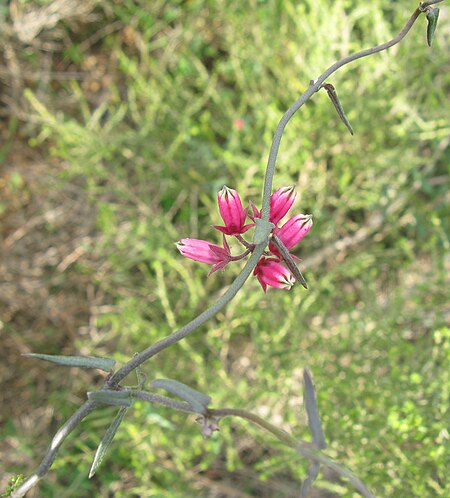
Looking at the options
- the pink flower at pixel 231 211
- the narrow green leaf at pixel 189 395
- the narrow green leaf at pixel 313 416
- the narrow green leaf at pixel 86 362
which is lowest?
A: the narrow green leaf at pixel 313 416

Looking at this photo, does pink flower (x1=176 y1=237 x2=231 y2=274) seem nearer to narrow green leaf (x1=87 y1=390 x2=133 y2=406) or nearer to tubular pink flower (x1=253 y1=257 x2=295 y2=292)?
tubular pink flower (x1=253 y1=257 x2=295 y2=292)

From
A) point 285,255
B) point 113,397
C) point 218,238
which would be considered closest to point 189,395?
point 113,397

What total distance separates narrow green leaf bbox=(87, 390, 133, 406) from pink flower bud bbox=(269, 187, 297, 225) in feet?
1.12

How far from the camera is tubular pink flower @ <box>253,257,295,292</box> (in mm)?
875

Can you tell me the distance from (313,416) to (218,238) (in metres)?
Result: 1.31

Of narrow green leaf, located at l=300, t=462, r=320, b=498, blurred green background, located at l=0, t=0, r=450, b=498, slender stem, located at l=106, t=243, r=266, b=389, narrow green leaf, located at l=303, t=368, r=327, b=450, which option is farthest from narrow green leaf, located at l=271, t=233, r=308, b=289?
blurred green background, located at l=0, t=0, r=450, b=498

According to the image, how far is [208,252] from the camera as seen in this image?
905 mm

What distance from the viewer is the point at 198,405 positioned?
839mm

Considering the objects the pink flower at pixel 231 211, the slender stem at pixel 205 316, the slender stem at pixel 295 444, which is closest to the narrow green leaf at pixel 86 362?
the slender stem at pixel 205 316

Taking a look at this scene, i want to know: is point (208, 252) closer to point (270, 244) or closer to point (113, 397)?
point (270, 244)

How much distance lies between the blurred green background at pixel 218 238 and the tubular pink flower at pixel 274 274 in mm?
723

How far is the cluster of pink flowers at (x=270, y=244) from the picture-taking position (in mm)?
880

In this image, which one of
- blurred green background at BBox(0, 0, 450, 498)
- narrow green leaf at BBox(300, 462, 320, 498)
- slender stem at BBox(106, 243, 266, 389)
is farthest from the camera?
blurred green background at BBox(0, 0, 450, 498)

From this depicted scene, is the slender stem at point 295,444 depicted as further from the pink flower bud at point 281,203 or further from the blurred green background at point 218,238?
the blurred green background at point 218,238
